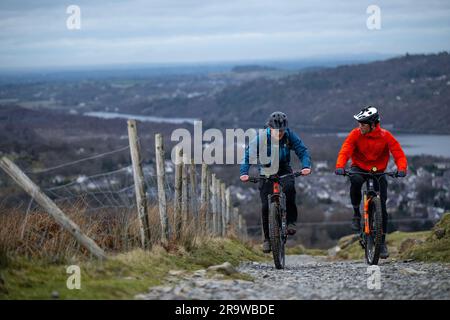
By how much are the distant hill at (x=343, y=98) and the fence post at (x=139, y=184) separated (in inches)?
4280

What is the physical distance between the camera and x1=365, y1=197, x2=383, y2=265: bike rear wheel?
1129 centimetres

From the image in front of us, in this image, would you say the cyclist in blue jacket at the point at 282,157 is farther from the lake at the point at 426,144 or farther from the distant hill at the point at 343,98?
the distant hill at the point at 343,98

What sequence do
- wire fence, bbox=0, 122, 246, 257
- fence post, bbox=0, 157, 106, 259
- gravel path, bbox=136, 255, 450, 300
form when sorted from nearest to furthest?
gravel path, bbox=136, 255, 450, 300 → fence post, bbox=0, 157, 106, 259 → wire fence, bbox=0, 122, 246, 257

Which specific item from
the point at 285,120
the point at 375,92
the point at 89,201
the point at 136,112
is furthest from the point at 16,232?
the point at 136,112

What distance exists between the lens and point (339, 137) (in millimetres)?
121375

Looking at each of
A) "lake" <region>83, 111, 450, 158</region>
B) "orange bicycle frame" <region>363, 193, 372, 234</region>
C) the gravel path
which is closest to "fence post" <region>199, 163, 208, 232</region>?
the gravel path

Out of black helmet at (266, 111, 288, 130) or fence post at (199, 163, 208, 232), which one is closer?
black helmet at (266, 111, 288, 130)

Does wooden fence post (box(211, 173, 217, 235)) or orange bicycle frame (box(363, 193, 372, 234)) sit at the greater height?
orange bicycle frame (box(363, 193, 372, 234))

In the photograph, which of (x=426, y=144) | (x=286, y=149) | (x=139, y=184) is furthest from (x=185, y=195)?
(x=426, y=144)

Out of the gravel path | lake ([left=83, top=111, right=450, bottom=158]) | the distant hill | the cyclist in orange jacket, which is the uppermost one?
the cyclist in orange jacket

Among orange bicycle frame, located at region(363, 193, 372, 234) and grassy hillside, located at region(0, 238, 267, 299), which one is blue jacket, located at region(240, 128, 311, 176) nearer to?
orange bicycle frame, located at region(363, 193, 372, 234)

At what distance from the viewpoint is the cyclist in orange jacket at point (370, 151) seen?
37.8 feet

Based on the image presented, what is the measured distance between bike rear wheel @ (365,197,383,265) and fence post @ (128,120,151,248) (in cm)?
334

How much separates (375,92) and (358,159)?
489ft
